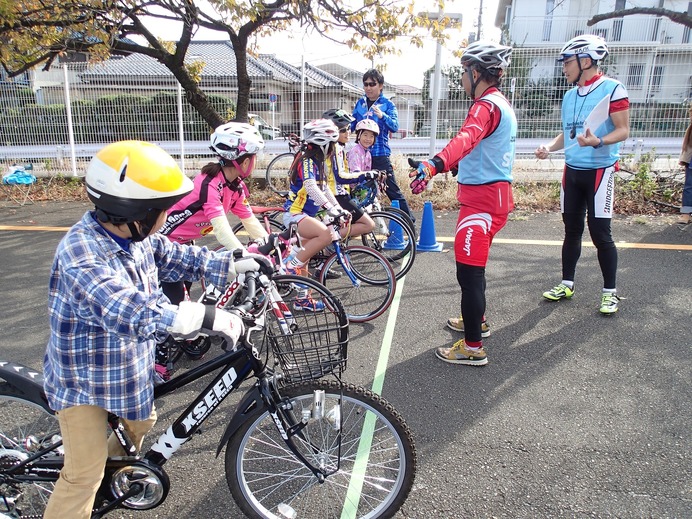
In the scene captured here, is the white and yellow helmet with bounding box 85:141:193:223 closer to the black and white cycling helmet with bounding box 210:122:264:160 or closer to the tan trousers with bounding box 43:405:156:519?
the tan trousers with bounding box 43:405:156:519

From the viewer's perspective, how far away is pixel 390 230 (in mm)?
5969

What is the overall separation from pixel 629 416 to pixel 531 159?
A: 840cm

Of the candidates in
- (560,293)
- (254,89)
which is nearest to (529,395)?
(560,293)

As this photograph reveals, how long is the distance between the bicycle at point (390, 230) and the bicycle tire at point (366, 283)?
767 mm

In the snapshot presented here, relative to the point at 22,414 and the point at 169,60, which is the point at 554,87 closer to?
the point at 169,60

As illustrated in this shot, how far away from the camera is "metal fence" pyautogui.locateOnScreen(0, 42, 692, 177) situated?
10070 millimetres

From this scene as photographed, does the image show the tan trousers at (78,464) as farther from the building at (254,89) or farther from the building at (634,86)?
the building at (634,86)

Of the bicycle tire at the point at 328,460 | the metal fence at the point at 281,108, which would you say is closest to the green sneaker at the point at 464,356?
the bicycle tire at the point at 328,460

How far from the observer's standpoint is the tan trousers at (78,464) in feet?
6.28

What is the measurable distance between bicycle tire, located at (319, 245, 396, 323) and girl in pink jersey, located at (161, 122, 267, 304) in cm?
130

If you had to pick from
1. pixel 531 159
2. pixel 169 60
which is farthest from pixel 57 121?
pixel 531 159

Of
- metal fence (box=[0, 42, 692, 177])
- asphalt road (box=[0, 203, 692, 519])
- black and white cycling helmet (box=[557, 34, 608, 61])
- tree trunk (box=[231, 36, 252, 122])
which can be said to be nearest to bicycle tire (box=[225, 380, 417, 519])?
asphalt road (box=[0, 203, 692, 519])

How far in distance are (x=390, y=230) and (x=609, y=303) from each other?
8.19 feet

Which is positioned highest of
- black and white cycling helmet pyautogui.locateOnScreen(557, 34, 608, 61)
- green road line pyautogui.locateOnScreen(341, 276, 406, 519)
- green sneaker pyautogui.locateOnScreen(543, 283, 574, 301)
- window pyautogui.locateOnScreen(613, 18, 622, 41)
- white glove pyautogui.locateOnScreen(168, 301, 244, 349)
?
window pyautogui.locateOnScreen(613, 18, 622, 41)
